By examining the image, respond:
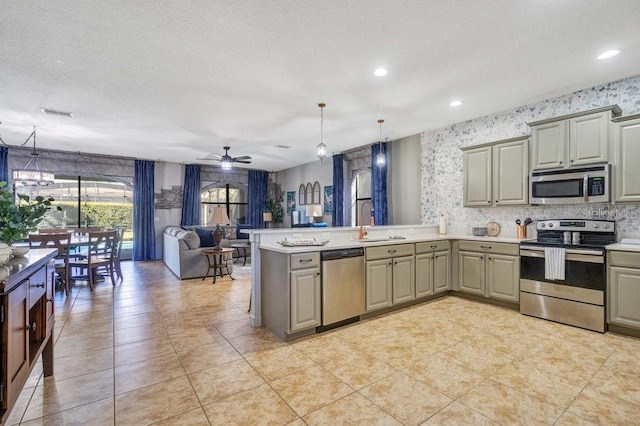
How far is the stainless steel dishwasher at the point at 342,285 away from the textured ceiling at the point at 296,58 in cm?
200

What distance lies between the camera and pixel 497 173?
4.41 m

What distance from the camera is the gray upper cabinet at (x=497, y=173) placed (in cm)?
415

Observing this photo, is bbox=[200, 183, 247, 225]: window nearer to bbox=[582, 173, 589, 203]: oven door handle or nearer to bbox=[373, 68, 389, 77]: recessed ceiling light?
bbox=[373, 68, 389, 77]: recessed ceiling light

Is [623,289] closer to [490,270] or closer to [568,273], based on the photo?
[568,273]

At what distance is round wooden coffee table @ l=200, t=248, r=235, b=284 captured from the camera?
579 centimetres

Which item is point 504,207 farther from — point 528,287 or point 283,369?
point 283,369

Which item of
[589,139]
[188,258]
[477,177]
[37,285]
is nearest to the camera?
[37,285]

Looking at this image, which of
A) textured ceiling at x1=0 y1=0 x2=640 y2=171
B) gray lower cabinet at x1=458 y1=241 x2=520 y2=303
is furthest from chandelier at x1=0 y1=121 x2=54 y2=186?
gray lower cabinet at x1=458 y1=241 x2=520 y2=303

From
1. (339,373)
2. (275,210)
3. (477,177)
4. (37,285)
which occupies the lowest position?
(339,373)

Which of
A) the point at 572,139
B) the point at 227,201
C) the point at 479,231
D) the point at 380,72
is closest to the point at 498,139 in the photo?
the point at 572,139

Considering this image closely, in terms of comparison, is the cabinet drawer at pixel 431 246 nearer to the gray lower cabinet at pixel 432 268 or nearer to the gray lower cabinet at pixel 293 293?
the gray lower cabinet at pixel 432 268

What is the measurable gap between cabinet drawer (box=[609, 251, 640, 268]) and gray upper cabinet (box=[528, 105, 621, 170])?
3.39 feet

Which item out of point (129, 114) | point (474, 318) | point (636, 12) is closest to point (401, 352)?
point (474, 318)

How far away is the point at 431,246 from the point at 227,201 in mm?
7291
